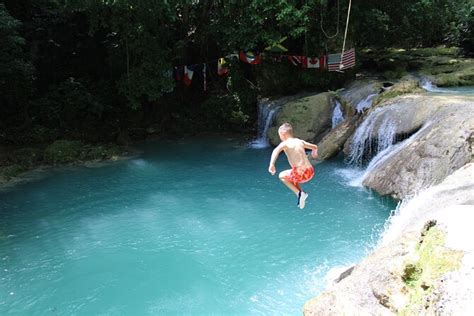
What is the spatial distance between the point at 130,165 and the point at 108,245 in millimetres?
5911

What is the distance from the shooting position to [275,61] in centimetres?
1820

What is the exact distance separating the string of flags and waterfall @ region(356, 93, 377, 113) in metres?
2.68

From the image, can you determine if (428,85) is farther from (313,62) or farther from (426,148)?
(426,148)

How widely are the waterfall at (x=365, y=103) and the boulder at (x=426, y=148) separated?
6.38 ft

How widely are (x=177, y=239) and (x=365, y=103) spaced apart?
797cm

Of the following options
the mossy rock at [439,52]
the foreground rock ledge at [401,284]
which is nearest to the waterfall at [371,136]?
the foreground rock ledge at [401,284]

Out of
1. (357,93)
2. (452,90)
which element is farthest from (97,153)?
(452,90)

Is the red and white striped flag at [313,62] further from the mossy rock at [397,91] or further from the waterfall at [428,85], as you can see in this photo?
the mossy rock at [397,91]

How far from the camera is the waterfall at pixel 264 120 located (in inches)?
680

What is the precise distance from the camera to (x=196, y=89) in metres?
21.1

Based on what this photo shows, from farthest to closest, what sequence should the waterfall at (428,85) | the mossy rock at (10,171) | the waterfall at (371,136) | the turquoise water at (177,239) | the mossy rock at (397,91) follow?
the waterfall at (428,85) → the mossy rock at (10,171) → the mossy rock at (397,91) → the waterfall at (371,136) → the turquoise water at (177,239)

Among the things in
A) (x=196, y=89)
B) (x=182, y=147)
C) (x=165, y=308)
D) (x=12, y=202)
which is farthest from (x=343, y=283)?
(x=196, y=89)

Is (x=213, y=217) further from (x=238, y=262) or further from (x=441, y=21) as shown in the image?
(x=441, y=21)

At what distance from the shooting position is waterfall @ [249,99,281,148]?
17.3 m
